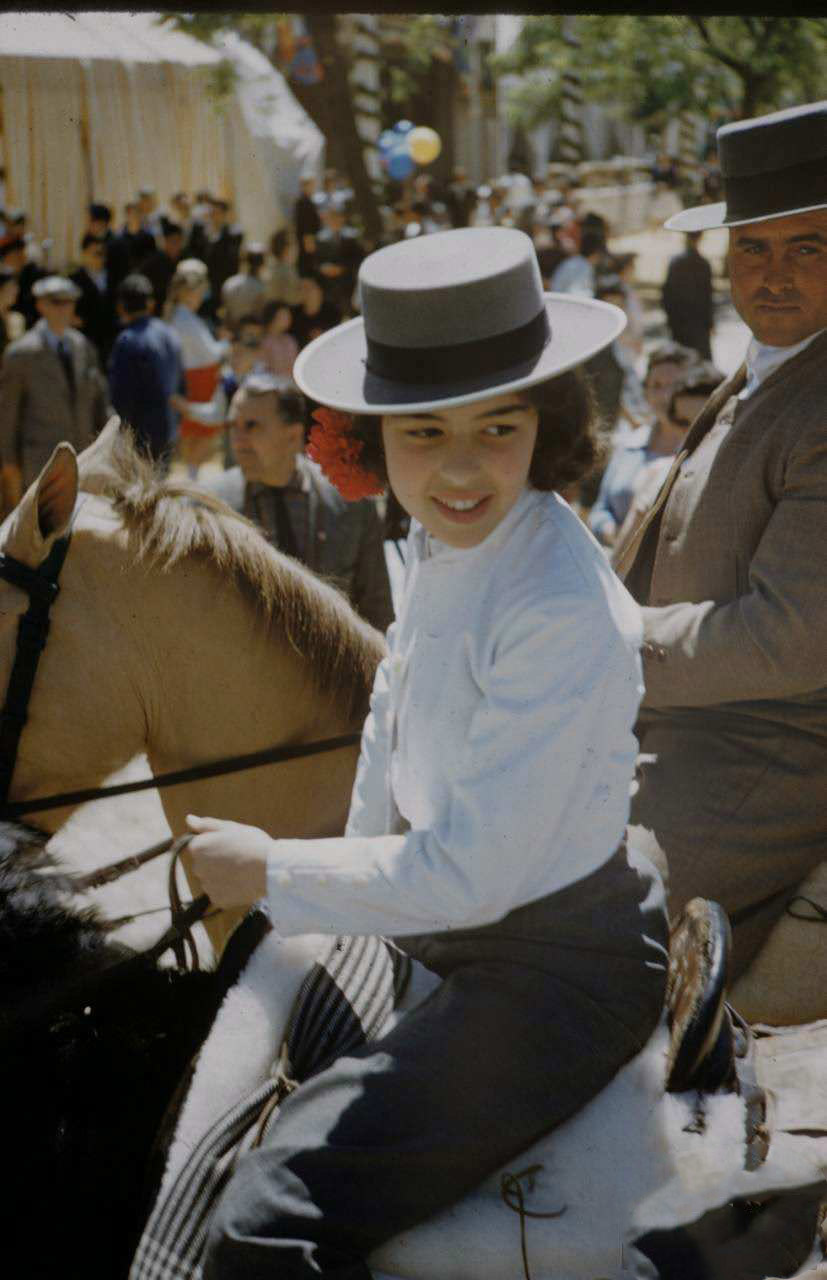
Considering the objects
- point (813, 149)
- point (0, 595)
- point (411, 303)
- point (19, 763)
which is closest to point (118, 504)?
point (0, 595)

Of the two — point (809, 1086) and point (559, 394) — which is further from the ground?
point (559, 394)

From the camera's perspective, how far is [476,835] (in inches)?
70.2

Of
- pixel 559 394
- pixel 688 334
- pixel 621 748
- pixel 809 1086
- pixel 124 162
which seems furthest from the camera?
pixel 124 162

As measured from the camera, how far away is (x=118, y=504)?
2.58 meters

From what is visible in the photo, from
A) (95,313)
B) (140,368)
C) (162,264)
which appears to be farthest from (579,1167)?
(162,264)

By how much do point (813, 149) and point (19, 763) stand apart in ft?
6.97

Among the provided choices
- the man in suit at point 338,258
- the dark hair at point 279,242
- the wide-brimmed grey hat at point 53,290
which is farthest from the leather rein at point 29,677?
the dark hair at point 279,242

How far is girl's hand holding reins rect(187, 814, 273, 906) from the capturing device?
1.91m

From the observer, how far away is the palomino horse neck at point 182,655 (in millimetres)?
2467

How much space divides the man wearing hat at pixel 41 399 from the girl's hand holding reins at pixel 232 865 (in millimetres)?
6856

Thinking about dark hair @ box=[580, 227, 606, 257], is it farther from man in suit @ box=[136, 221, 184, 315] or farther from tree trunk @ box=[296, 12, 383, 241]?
man in suit @ box=[136, 221, 184, 315]

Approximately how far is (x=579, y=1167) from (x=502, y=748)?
65 cm

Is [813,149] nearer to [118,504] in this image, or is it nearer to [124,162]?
[118,504]

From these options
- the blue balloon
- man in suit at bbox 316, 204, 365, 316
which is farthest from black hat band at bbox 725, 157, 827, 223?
the blue balloon
